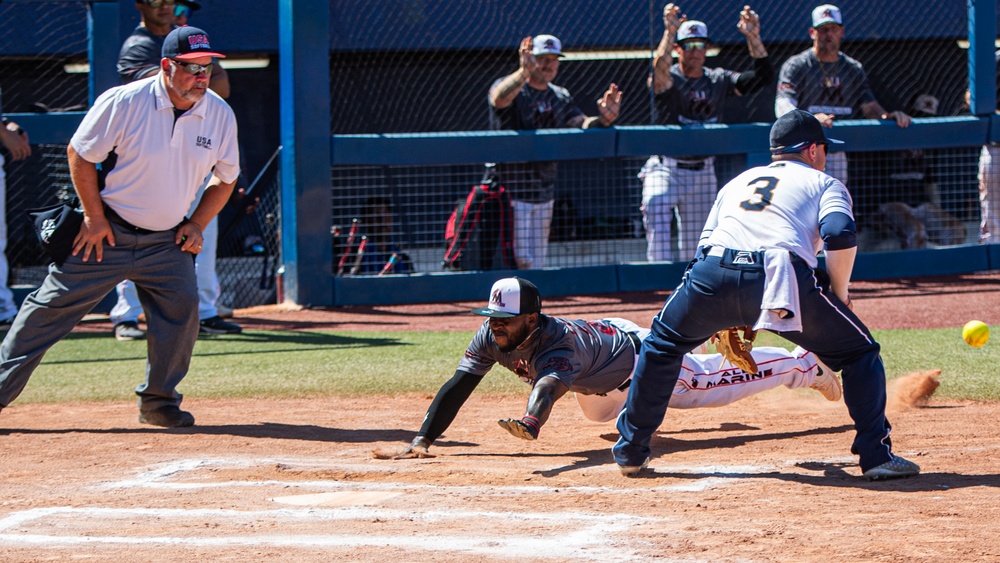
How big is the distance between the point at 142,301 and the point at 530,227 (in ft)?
17.6

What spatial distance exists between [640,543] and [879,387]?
4.43ft

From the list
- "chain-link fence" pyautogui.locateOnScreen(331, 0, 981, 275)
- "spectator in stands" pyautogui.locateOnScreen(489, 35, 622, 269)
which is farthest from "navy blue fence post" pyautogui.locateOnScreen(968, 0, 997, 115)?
"spectator in stands" pyautogui.locateOnScreen(489, 35, 622, 269)

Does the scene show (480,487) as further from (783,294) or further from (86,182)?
(86,182)

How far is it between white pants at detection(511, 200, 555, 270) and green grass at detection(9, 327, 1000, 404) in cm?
194

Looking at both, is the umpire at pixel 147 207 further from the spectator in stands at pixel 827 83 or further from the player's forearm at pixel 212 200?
the spectator in stands at pixel 827 83

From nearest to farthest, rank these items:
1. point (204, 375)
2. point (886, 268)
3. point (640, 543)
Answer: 1. point (640, 543)
2. point (204, 375)
3. point (886, 268)

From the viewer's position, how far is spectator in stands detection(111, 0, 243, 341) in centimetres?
799

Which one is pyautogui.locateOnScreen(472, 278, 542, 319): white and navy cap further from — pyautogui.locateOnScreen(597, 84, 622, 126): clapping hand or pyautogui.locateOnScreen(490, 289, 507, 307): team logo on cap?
pyautogui.locateOnScreen(597, 84, 622, 126): clapping hand

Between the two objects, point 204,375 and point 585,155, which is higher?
point 585,155

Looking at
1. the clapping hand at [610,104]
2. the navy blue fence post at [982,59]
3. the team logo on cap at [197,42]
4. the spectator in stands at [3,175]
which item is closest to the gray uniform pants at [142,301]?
the team logo on cap at [197,42]

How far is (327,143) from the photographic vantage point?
10656 mm

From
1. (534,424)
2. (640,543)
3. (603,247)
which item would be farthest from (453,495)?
(603,247)

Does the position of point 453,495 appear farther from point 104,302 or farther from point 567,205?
point 567,205

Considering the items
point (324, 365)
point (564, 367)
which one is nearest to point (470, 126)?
point (324, 365)
